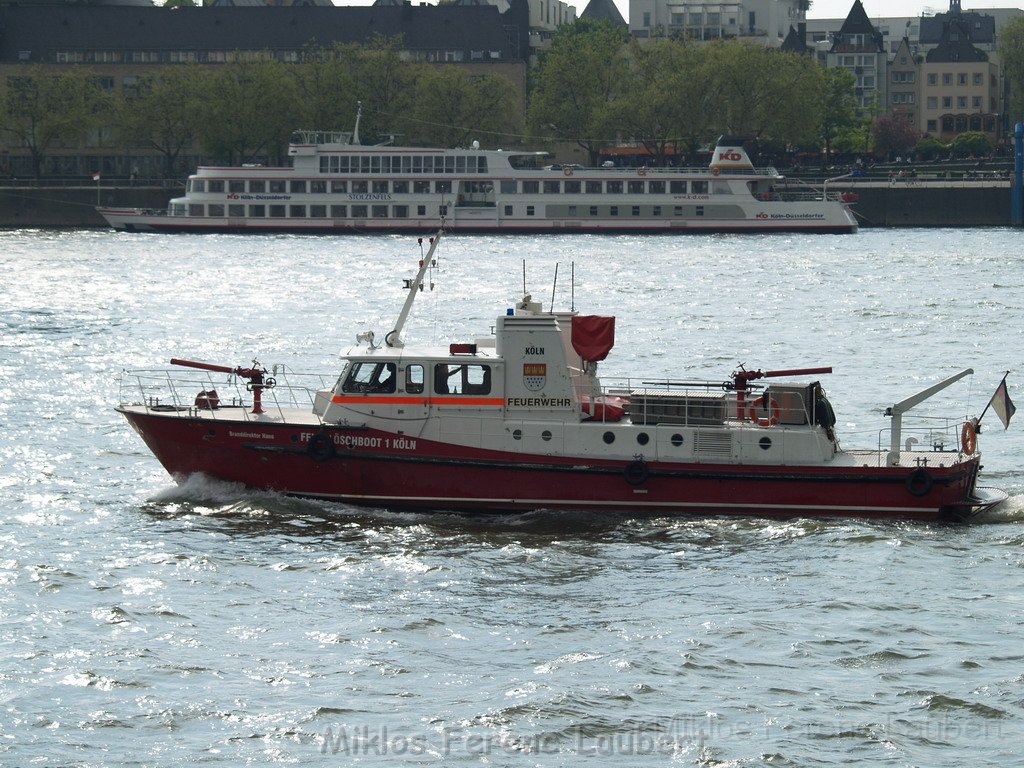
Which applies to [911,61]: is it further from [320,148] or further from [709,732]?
[709,732]

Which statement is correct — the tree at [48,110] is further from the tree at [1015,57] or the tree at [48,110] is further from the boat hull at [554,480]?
the boat hull at [554,480]

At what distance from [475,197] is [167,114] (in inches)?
1259

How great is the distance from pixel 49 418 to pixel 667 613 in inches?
857

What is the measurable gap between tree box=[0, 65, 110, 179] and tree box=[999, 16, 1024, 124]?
8498 cm

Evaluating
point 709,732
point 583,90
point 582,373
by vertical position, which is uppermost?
point 583,90

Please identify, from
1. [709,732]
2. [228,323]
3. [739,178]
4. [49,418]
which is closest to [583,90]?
[739,178]

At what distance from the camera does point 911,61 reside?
7156 inches

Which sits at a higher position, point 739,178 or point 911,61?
point 911,61

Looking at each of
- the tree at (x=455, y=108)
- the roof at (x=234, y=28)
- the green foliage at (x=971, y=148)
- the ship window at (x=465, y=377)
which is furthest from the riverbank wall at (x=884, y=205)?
the ship window at (x=465, y=377)

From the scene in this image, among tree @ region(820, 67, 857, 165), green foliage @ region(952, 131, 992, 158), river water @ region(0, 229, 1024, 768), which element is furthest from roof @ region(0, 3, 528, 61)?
river water @ region(0, 229, 1024, 768)

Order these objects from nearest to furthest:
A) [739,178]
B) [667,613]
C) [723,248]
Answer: [667,613], [723,248], [739,178]

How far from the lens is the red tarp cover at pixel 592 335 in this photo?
29688mm

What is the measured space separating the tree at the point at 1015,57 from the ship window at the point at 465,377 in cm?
14620

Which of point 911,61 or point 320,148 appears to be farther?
point 911,61
